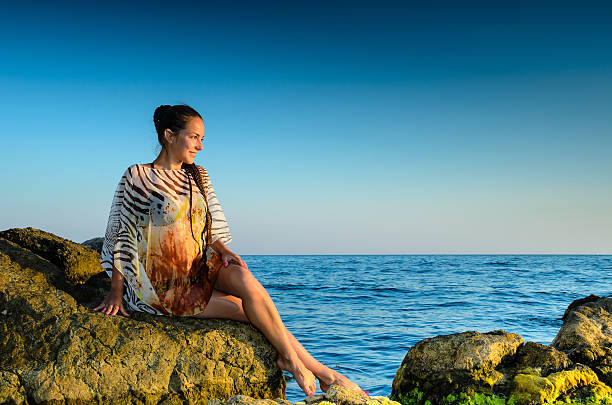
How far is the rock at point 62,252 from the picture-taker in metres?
5.07

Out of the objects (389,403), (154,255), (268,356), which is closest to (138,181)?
(154,255)

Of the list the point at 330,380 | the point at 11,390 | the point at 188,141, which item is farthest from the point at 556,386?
the point at 11,390

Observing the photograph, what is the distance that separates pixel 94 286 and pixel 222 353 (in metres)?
1.75

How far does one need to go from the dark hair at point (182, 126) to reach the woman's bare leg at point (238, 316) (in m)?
0.26

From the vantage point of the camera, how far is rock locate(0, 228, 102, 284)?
507 centimetres

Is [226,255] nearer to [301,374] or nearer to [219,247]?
[219,247]

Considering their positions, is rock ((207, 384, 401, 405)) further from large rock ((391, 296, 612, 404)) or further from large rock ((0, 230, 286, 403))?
large rock ((391, 296, 612, 404))

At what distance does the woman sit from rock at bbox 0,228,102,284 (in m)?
0.96

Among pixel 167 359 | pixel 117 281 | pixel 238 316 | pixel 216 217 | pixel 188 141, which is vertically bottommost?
pixel 167 359

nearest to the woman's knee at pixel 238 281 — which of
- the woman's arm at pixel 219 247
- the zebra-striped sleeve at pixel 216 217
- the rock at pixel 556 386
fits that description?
the woman's arm at pixel 219 247

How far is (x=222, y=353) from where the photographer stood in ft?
13.9

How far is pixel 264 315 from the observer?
172 inches

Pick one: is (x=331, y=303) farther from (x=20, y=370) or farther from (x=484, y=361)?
(x=20, y=370)

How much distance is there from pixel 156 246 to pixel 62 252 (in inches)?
59.3
